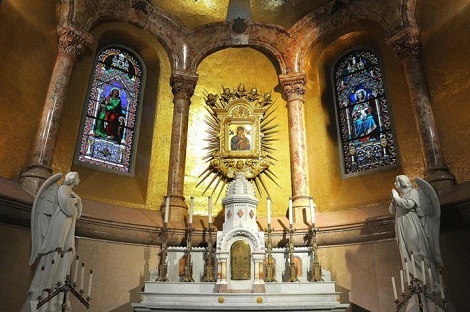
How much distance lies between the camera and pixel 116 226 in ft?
21.0

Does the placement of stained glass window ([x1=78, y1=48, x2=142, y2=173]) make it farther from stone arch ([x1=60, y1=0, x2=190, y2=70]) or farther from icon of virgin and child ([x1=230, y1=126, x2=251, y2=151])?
icon of virgin and child ([x1=230, y1=126, x2=251, y2=151])

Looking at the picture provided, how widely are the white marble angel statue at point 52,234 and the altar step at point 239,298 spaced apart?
107 centimetres

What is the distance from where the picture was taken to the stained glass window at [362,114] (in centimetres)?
747

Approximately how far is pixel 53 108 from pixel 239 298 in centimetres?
415

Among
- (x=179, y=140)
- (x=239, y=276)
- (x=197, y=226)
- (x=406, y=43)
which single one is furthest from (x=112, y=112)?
(x=406, y=43)

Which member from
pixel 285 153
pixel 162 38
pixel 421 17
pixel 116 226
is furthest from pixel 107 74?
pixel 421 17

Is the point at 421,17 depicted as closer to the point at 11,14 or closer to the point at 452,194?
the point at 452,194

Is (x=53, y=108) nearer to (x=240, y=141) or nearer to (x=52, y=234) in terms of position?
(x=52, y=234)

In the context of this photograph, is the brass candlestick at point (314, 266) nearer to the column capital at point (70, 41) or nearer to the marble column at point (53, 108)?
the marble column at point (53, 108)

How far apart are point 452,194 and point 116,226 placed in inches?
197

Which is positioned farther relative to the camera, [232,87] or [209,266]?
[232,87]

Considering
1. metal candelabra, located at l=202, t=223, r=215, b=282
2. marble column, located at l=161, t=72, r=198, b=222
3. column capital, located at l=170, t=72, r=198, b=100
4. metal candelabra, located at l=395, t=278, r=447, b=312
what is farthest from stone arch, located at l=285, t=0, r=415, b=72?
metal candelabra, located at l=395, t=278, r=447, b=312

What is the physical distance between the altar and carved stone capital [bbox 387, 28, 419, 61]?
362 centimetres

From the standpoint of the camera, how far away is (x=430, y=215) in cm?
516
